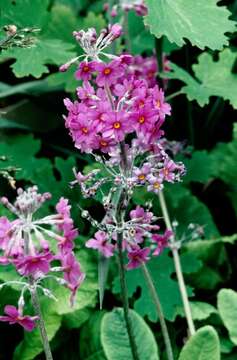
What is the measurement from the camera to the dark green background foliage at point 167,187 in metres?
1.82

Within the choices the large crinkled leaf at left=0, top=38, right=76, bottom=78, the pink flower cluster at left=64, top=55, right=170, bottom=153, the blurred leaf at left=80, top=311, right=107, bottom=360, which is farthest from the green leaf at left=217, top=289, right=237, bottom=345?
the large crinkled leaf at left=0, top=38, right=76, bottom=78

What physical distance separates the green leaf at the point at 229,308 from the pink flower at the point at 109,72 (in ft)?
2.62

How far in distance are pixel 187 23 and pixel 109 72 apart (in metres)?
0.53

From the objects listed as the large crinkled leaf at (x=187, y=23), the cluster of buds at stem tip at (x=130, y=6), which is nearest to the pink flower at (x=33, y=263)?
the large crinkled leaf at (x=187, y=23)

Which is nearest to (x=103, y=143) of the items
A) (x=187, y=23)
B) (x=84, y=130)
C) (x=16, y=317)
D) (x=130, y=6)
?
(x=84, y=130)

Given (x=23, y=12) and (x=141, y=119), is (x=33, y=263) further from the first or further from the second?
(x=23, y=12)

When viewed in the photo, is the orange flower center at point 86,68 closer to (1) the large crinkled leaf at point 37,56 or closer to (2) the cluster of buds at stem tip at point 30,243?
(2) the cluster of buds at stem tip at point 30,243

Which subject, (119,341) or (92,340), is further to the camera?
(92,340)

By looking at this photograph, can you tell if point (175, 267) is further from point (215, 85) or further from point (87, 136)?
point (87, 136)

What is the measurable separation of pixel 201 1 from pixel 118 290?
0.84 m

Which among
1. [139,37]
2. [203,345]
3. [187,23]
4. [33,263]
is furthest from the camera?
[139,37]

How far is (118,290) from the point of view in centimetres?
202

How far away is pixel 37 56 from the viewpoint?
2.10m

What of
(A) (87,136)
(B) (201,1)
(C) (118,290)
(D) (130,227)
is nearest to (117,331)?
(C) (118,290)
